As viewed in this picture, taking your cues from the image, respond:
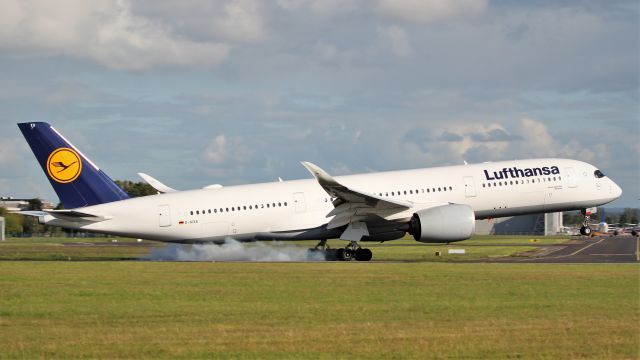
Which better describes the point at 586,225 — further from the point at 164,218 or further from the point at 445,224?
the point at 164,218

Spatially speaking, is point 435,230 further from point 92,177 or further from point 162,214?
point 92,177

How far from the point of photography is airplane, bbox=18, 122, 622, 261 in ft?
148

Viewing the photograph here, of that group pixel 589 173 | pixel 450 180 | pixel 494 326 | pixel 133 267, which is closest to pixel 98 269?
pixel 133 267

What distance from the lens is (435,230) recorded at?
44.2 meters

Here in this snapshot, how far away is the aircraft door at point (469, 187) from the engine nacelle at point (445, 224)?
2.89 meters

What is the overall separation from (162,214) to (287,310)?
24.6m

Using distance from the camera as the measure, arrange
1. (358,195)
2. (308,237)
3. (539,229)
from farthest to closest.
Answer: (539,229) < (308,237) < (358,195)

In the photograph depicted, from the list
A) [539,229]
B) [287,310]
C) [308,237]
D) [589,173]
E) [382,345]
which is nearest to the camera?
[382,345]

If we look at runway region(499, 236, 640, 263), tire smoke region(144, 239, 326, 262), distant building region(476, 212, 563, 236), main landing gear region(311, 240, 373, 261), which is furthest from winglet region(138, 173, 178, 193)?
distant building region(476, 212, 563, 236)

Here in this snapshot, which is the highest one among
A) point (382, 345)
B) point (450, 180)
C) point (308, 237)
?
point (450, 180)

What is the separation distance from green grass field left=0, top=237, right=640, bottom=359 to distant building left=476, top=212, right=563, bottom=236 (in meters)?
136

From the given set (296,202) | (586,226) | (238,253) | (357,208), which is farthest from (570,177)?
(238,253)

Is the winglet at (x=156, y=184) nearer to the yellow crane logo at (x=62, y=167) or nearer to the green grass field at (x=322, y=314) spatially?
the yellow crane logo at (x=62, y=167)

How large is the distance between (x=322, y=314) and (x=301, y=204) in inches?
975
